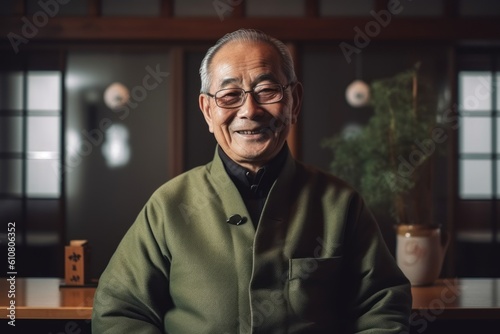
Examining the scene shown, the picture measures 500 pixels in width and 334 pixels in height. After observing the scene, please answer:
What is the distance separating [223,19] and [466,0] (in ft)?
6.11

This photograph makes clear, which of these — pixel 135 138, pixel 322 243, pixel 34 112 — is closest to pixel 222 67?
pixel 322 243

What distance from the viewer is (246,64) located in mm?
1687

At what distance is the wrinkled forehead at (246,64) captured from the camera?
1684mm

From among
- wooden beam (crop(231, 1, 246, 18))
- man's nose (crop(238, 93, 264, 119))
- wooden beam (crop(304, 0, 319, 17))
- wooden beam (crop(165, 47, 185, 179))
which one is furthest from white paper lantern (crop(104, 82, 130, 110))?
man's nose (crop(238, 93, 264, 119))

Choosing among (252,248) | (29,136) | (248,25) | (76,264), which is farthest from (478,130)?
(252,248)

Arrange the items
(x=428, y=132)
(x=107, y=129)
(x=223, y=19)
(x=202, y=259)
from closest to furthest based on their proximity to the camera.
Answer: (x=202, y=259)
(x=428, y=132)
(x=223, y=19)
(x=107, y=129)

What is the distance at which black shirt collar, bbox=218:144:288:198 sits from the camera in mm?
1769

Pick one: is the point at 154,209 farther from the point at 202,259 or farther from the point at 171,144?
the point at 171,144

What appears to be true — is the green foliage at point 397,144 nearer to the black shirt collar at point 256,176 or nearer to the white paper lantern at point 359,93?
the black shirt collar at point 256,176

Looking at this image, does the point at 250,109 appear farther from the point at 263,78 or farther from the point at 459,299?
the point at 459,299

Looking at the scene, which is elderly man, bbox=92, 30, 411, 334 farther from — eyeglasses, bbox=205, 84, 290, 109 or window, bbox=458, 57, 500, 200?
window, bbox=458, 57, 500, 200

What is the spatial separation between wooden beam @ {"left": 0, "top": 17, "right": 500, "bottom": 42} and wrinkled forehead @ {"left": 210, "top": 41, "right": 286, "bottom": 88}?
334cm

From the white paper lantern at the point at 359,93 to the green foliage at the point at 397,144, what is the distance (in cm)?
211

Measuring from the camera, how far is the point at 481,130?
5629 mm
